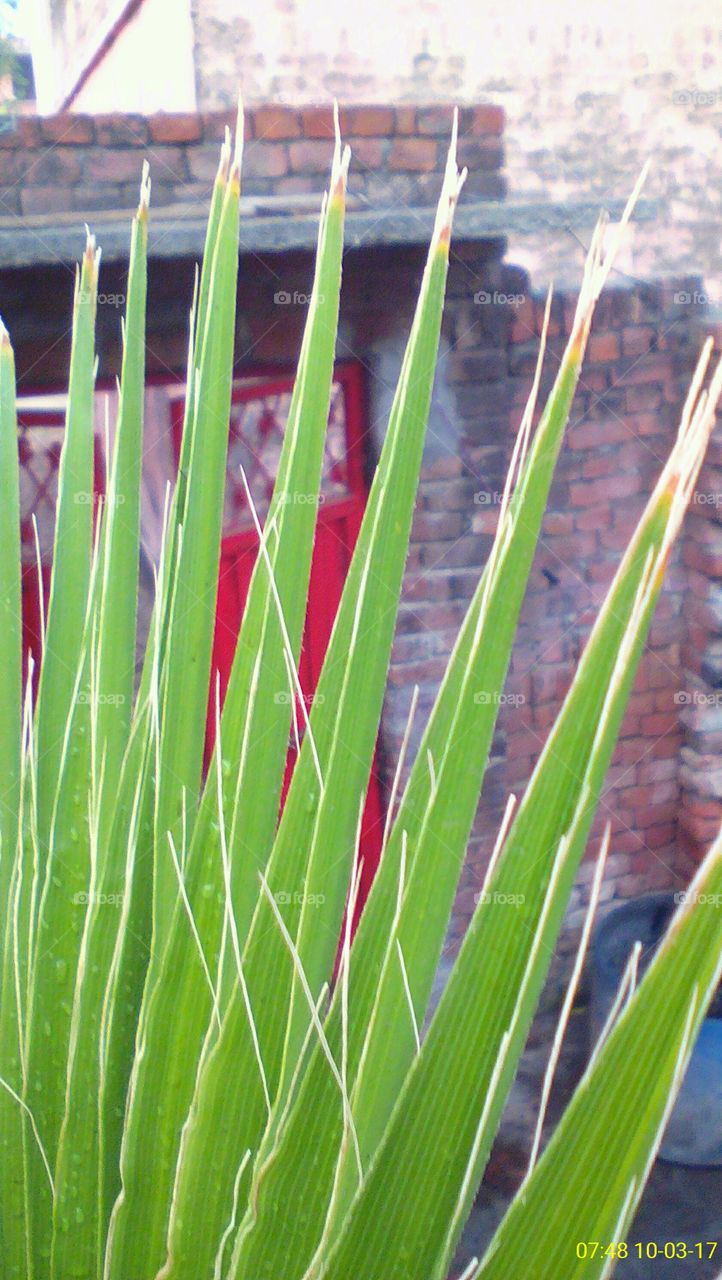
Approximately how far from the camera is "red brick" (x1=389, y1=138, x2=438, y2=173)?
2.42 metres

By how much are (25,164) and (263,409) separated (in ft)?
2.33

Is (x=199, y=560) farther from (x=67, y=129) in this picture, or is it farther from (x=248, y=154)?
(x=248, y=154)

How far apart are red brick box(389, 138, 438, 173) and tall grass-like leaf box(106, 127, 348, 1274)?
194 cm

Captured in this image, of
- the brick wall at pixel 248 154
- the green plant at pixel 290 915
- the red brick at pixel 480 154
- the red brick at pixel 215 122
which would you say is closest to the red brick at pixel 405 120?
the brick wall at pixel 248 154

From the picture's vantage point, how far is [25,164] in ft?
6.94

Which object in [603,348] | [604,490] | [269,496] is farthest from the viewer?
[604,490]

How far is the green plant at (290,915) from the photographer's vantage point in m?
0.40

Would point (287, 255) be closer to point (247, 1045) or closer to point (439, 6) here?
point (439, 6)

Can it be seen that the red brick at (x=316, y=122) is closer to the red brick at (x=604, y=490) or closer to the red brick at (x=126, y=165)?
the red brick at (x=126, y=165)

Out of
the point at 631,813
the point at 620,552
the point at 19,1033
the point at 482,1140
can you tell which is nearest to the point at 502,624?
the point at 482,1140

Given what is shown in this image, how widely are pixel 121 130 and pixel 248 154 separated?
287 mm

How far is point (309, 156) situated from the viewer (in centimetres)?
236

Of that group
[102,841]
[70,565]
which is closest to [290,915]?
[102,841]

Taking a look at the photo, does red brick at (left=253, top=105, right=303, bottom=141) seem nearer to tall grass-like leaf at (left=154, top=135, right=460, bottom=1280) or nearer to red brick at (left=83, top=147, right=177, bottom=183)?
red brick at (left=83, top=147, right=177, bottom=183)
